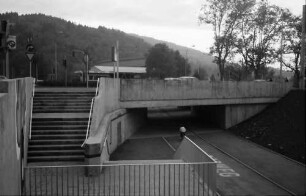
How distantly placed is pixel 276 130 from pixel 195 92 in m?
6.71

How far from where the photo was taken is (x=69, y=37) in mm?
110562

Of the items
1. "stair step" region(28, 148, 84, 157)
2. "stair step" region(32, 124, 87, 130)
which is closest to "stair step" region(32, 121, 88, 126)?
"stair step" region(32, 124, 87, 130)

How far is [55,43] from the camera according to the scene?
189 ft

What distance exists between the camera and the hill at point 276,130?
59.7 ft

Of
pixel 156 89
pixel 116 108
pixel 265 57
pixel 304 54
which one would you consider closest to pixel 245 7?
pixel 265 57

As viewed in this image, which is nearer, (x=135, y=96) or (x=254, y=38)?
(x=135, y=96)

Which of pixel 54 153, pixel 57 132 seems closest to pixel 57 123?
pixel 57 132

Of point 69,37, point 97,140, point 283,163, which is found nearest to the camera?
point 97,140

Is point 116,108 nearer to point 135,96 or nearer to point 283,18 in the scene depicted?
point 135,96

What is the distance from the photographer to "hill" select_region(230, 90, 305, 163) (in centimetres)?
1819

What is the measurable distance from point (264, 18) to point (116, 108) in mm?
22514

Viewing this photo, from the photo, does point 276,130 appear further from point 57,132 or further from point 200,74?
point 200,74

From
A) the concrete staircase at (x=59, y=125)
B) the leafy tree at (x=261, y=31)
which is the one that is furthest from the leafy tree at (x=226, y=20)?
the concrete staircase at (x=59, y=125)

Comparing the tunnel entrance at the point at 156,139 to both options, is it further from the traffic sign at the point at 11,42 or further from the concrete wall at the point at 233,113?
the traffic sign at the point at 11,42
